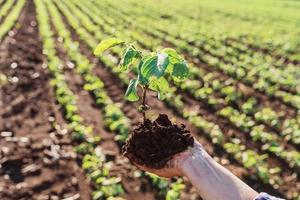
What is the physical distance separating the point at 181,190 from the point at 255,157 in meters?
1.26

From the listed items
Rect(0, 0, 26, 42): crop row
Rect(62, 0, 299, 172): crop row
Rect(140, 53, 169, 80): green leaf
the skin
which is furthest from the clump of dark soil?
Rect(0, 0, 26, 42): crop row

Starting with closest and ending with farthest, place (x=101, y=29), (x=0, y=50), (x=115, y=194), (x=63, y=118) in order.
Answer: (x=115, y=194)
(x=63, y=118)
(x=0, y=50)
(x=101, y=29)

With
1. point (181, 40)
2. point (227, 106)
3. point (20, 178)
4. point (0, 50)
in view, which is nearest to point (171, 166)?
point (20, 178)

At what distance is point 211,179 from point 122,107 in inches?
250

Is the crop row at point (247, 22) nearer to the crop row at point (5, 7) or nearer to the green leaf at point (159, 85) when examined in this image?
the crop row at point (5, 7)

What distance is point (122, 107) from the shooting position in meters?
8.62

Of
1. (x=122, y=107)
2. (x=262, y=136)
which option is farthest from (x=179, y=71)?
(x=122, y=107)

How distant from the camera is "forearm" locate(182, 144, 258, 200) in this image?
2.27 meters

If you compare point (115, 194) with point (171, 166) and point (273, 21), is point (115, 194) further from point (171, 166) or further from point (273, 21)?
point (273, 21)

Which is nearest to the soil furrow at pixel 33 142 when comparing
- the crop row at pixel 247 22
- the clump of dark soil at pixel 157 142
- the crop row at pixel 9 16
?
the clump of dark soil at pixel 157 142

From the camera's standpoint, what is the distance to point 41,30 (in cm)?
1485

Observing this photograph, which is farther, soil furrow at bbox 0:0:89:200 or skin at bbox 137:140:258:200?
soil furrow at bbox 0:0:89:200

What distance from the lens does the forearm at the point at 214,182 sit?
89.2 inches

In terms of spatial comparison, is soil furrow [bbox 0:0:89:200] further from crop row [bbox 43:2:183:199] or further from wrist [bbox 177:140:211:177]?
wrist [bbox 177:140:211:177]
